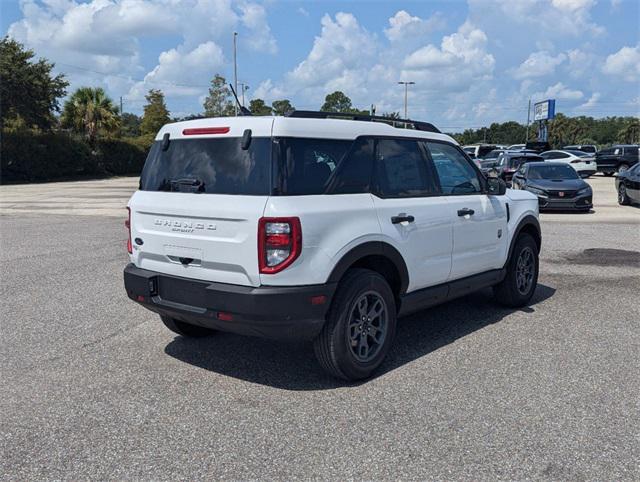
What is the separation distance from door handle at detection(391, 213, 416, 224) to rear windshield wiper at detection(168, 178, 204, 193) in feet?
4.80

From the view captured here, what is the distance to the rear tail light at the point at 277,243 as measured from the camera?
3816 millimetres

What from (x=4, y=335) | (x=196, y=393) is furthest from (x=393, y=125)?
(x=4, y=335)

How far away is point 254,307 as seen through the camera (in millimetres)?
3863

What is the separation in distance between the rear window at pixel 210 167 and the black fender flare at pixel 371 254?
729 mm

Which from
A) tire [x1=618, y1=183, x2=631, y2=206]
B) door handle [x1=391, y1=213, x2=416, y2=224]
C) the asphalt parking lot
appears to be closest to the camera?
the asphalt parking lot

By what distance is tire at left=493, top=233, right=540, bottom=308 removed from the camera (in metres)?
6.28

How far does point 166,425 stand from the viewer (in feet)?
12.2

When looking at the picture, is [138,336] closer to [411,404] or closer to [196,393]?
[196,393]

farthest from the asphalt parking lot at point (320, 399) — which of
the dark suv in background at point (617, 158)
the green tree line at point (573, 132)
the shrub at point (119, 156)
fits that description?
the green tree line at point (573, 132)

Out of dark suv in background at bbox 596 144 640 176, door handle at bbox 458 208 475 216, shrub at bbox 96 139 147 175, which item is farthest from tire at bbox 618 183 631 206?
shrub at bbox 96 139 147 175

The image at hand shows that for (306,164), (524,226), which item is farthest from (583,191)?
(306,164)

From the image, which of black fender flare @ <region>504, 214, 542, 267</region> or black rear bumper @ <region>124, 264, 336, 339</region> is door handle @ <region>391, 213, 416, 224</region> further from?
black fender flare @ <region>504, 214, 542, 267</region>

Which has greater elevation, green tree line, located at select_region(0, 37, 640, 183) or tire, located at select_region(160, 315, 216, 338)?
green tree line, located at select_region(0, 37, 640, 183)

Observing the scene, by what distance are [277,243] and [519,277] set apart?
11.7 ft
